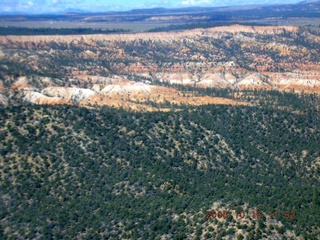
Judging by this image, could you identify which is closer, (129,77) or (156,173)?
(156,173)

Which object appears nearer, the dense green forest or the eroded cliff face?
the dense green forest

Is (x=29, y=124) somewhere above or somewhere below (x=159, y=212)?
above

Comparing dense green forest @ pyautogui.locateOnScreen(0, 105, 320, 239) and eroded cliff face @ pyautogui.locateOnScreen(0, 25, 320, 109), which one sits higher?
dense green forest @ pyautogui.locateOnScreen(0, 105, 320, 239)

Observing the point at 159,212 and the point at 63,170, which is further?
the point at 63,170

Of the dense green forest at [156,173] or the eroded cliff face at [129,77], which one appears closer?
the dense green forest at [156,173]

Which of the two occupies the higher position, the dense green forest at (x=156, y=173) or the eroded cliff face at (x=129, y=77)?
the dense green forest at (x=156, y=173)

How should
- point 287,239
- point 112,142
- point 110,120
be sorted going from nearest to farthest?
1. point 287,239
2. point 112,142
3. point 110,120

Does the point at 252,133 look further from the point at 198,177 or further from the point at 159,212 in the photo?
the point at 159,212

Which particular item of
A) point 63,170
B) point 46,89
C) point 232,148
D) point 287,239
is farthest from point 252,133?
point 46,89
